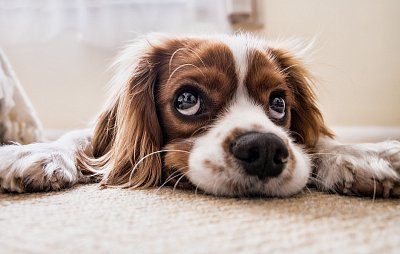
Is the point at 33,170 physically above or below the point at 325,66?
below

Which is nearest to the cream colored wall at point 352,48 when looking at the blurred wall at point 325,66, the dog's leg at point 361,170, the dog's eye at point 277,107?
the blurred wall at point 325,66

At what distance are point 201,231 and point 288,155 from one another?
40cm

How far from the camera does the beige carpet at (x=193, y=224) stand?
0.65 meters

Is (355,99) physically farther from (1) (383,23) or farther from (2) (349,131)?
(1) (383,23)

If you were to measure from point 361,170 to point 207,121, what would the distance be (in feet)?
1.33

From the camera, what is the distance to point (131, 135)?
4.28ft

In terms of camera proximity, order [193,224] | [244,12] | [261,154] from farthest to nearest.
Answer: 1. [244,12]
2. [261,154]
3. [193,224]

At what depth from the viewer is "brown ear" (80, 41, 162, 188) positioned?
1.24m

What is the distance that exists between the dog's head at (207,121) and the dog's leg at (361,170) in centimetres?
6

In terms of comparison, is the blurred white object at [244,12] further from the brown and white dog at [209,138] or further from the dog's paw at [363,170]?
the dog's paw at [363,170]

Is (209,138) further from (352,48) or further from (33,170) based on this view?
(352,48)

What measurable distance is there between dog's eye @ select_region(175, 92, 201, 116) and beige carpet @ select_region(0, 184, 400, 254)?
28cm

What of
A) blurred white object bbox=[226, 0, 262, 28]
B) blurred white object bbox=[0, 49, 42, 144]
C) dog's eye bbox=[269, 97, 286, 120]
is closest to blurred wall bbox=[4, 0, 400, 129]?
blurred white object bbox=[226, 0, 262, 28]

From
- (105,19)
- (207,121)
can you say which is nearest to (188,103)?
(207,121)
